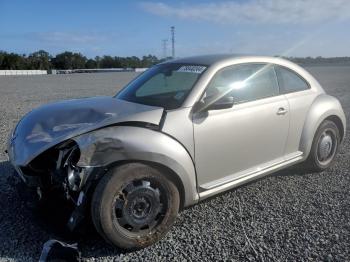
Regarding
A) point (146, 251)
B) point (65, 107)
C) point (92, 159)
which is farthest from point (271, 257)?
point (65, 107)

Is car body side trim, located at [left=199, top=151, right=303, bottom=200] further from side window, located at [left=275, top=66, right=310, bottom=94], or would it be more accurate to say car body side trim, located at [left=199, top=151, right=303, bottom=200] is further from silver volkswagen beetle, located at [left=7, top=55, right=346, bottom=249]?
side window, located at [left=275, top=66, right=310, bottom=94]

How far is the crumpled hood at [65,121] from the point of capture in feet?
10.9

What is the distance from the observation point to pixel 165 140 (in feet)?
11.3

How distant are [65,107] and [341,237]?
3.01 metres

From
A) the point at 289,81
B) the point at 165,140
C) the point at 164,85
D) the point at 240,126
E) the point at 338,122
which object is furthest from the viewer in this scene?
the point at 338,122

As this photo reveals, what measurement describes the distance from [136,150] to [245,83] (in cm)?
166

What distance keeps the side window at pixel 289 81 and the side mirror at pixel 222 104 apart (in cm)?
115

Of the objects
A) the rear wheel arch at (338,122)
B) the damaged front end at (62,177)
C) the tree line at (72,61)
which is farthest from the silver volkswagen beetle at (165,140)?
the tree line at (72,61)

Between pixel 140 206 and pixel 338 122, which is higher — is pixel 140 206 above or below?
below

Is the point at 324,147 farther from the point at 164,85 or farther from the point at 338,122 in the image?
the point at 164,85

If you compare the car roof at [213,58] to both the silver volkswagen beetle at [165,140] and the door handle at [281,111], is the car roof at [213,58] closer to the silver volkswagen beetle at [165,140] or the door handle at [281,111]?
the silver volkswagen beetle at [165,140]

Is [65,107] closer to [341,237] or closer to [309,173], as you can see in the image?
[341,237]

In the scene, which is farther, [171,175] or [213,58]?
[213,58]

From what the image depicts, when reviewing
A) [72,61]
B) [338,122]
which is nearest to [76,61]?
[72,61]
